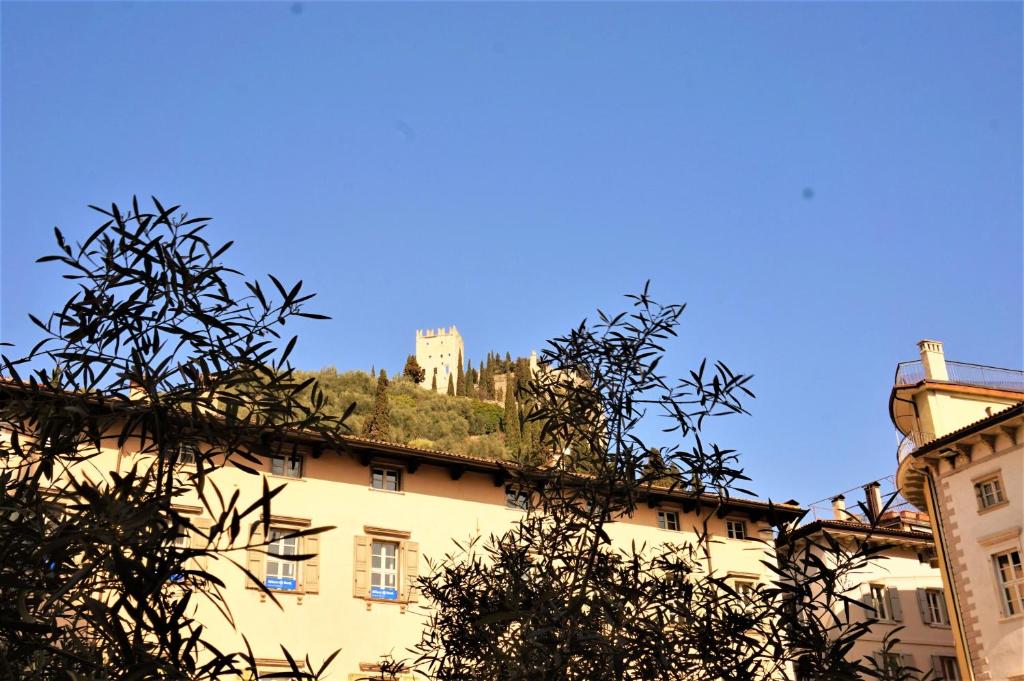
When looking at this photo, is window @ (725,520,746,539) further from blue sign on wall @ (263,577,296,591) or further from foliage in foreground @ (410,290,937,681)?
foliage in foreground @ (410,290,937,681)

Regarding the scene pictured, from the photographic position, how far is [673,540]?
33.8 metres

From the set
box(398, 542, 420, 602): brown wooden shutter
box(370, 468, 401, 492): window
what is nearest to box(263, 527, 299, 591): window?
box(398, 542, 420, 602): brown wooden shutter

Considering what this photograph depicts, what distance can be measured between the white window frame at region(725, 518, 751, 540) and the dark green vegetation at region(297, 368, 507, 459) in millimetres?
63024

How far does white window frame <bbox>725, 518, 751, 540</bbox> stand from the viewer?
117ft

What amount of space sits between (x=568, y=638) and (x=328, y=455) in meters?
23.6

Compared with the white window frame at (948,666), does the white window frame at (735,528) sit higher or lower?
higher

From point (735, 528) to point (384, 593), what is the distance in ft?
44.0

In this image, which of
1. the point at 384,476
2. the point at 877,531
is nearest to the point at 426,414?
the point at 877,531

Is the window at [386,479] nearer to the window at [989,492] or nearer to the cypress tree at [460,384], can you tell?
the window at [989,492]

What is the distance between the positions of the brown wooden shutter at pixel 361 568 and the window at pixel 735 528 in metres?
13.3

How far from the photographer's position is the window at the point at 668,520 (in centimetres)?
3466

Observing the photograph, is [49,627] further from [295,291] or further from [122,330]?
[295,291]

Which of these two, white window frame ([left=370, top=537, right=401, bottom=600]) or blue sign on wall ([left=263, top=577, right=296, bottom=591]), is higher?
white window frame ([left=370, top=537, right=401, bottom=600])

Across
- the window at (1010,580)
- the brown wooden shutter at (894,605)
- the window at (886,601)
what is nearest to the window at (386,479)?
the window at (1010,580)
